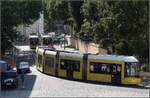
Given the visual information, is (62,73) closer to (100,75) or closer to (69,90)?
(100,75)

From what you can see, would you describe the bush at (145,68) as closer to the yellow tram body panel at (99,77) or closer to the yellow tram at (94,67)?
the yellow tram at (94,67)

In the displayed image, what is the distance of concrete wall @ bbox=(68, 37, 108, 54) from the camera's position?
158 feet

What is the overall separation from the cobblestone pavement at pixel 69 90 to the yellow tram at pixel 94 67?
64 centimetres

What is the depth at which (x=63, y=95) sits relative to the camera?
23234 millimetres

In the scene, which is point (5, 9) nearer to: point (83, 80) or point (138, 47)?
point (83, 80)

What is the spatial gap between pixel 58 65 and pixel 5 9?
839cm

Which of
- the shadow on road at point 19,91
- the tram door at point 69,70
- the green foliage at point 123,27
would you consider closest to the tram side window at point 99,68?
the tram door at point 69,70

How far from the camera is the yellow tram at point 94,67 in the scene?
27797 mm

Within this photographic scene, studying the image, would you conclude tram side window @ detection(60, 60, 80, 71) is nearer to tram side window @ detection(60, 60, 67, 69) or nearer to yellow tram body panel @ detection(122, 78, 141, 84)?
tram side window @ detection(60, 60, 67, 69)

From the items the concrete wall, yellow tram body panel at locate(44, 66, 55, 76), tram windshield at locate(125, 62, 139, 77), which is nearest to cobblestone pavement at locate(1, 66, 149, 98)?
tram windshield at locate(125, 62, 139, 77)

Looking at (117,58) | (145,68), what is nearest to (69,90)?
(117,58)

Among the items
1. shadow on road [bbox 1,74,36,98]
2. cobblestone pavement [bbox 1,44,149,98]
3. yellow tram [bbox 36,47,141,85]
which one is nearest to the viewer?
shadow on road [bbox 1,74,36,98]

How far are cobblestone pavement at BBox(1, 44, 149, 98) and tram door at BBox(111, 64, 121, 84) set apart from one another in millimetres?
555

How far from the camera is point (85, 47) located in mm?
57000
